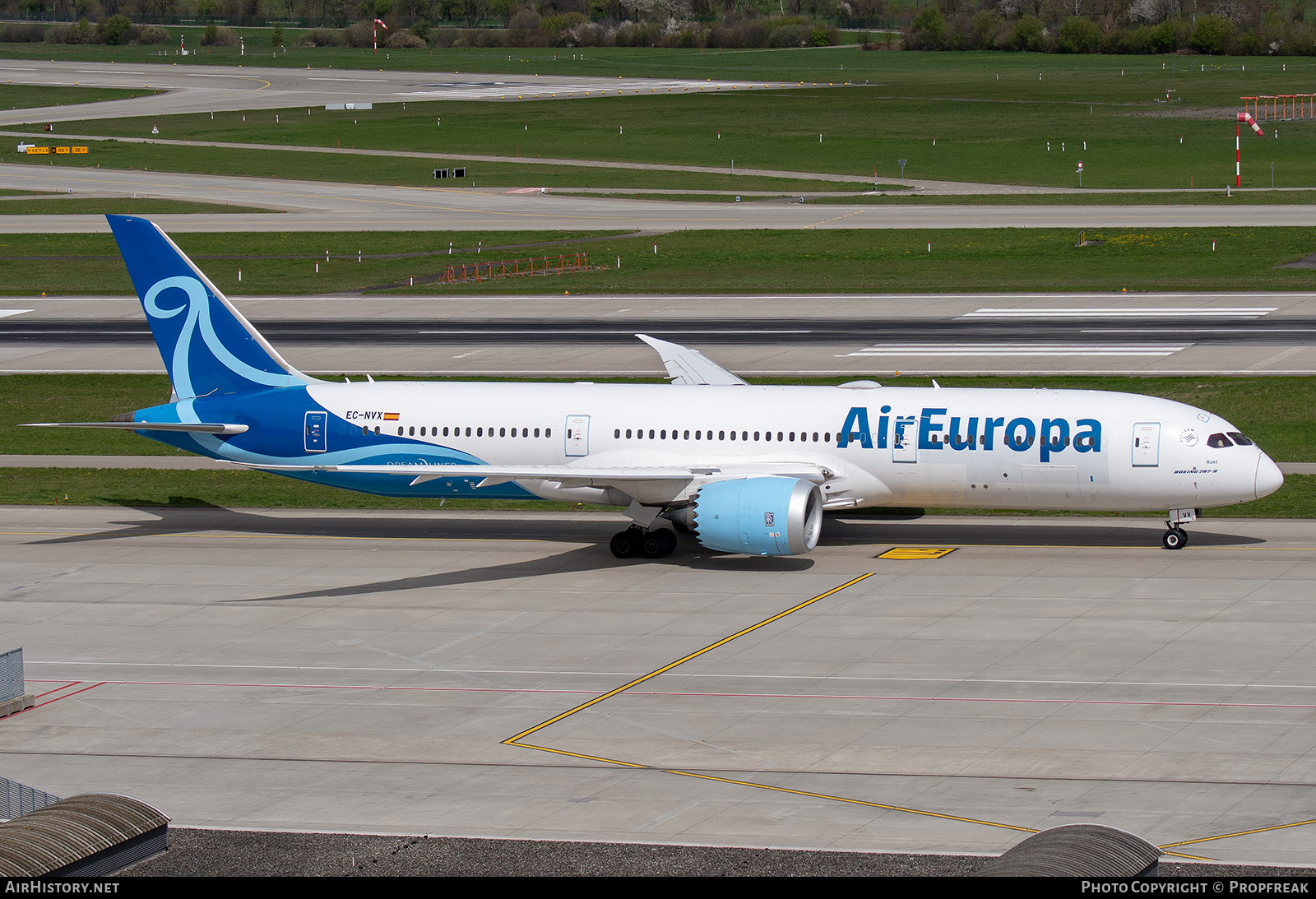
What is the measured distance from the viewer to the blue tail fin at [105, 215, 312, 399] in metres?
43.5

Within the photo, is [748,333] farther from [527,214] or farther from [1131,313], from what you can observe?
[527,214]

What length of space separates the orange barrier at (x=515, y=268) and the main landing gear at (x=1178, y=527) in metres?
53.7

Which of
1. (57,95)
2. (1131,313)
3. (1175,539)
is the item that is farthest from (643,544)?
(57,95)

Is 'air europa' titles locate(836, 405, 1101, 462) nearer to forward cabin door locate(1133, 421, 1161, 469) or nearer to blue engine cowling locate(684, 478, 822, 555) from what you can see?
forward cabin door locate(1133, 421, 1161, 469)

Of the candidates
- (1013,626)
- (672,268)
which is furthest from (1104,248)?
(1013,626)

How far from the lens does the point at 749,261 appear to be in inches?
3521

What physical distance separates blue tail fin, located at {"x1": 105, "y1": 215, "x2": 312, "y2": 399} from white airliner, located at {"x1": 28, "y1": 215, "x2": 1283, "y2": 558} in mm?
51

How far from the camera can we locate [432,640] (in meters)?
33.8

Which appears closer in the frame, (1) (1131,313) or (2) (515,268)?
(1) (1131,313)

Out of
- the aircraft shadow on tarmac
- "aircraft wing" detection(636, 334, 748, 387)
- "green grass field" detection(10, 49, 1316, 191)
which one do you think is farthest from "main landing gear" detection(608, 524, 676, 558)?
Result: "green grass field" detection(10, 49, 1316, 191)

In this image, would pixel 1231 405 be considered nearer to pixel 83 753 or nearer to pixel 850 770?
pixel 850 770

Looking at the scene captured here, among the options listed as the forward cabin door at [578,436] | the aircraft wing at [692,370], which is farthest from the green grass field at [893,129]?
the forward cabin door at [578,436]

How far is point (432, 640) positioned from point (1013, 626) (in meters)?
12.4

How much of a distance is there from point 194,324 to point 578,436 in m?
11.4
